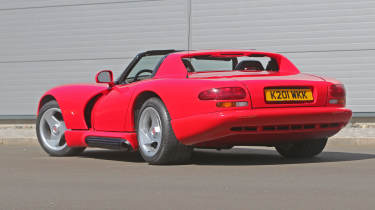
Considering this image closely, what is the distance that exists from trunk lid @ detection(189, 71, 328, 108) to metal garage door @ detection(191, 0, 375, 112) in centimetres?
1085

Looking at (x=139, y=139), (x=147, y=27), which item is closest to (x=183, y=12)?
(x=147, y=27)

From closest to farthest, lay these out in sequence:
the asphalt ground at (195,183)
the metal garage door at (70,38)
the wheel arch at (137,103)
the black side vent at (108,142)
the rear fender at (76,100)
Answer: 1. the asphalt ground at (195,183)
2. the wheel arch at (137,103)
3. the black side vent at (108,142)
4. the rear fender at (76,100)
5. the metal garage door at (70,38)

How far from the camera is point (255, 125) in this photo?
7.75 metres

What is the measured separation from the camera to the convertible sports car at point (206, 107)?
304 inches

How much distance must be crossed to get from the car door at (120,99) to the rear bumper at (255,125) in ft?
3.36

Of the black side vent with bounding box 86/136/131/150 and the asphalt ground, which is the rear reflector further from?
the black side vent with bounding box 86/136/131/150

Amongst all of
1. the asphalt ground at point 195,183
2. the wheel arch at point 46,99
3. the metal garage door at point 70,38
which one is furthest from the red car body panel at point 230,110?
the metal garage door at point 70,38

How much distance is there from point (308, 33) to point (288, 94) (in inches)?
455

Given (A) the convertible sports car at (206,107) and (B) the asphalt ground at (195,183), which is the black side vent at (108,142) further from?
(B) the asphalt ground at (195,183)

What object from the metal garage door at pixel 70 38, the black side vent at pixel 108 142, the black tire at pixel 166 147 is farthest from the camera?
the metal garage door at pixel 70 38

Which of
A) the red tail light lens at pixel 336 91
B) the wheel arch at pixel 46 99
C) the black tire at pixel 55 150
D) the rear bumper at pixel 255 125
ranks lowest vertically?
the black tire at pixel 55 150

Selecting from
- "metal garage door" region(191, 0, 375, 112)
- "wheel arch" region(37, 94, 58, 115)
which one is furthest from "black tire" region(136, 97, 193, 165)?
"metal garage door" region(191, 0, 375, 112)

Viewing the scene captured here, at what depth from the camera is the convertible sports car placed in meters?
7.73

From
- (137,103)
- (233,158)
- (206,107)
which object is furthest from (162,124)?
(233,158)
